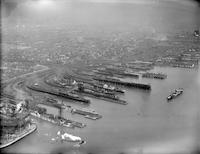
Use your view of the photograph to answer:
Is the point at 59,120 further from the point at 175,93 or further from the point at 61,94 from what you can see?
the point at 175,93

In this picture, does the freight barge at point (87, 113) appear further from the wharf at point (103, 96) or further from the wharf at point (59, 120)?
the wharf at point (103, 96)

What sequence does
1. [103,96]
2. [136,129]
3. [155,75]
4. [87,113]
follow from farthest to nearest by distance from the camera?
[155,75], [103,96], [87,113], [136,129]

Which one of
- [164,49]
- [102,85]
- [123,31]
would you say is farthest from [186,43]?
[102,85]

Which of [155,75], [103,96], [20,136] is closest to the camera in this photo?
[20,136]

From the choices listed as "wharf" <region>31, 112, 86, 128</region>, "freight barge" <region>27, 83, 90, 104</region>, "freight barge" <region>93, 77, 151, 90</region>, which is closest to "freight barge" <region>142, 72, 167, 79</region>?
"freight barge" <region>93, 77, 151, 90</region>

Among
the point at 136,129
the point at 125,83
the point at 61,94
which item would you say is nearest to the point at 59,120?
the point at 136,129

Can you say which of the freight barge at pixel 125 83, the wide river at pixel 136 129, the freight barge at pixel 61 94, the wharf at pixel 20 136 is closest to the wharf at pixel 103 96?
the wide river at pixel 136 129

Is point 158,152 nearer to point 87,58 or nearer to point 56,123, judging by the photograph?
point 56,123
